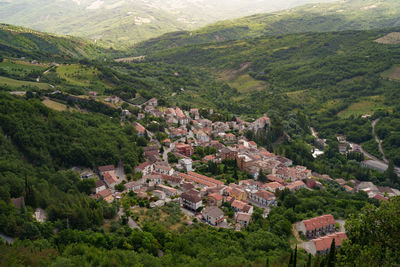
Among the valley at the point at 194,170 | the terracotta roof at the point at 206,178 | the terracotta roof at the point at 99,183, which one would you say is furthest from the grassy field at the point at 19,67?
the terracotta roof at the point at 206,178

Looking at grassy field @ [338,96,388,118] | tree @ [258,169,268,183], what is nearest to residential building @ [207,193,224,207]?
tree @ [258,169,268,183]

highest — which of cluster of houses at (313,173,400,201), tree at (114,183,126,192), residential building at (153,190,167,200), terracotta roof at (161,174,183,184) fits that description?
tree at (114,183,126,192)

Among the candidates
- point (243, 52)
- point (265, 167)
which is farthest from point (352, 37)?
point (265, 167)

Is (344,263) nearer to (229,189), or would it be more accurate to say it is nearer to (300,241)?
(300,241)

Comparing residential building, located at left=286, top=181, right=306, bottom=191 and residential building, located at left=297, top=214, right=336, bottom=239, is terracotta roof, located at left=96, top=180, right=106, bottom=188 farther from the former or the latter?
residential building, located at left=286, top=181, right=306, bottom=191

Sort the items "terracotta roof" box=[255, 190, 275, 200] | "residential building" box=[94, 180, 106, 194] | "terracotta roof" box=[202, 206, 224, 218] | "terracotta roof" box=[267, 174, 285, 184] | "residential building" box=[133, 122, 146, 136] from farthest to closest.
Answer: "residential building" box=[133, 122, 146, 136] < "terracotta roof" box=[267, 174, 285, 184] < "terracotta roof" box=[255, 190, 275, 200] < "residential building" box=[94, 180, 106, 194] < "terracotta roof" box=[202, 206, 224, 218]

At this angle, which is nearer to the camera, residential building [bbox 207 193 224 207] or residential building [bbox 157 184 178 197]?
residential building [bbox 207 193 224 207]

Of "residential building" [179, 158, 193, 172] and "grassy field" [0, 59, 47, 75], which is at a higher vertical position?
"grassy field" [0, 59, 47, 75]

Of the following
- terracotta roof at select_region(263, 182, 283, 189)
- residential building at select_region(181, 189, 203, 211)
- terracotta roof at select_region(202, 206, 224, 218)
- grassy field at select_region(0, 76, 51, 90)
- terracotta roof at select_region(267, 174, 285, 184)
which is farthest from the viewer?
grassy field at select_region(0, 76, 51, 90)
